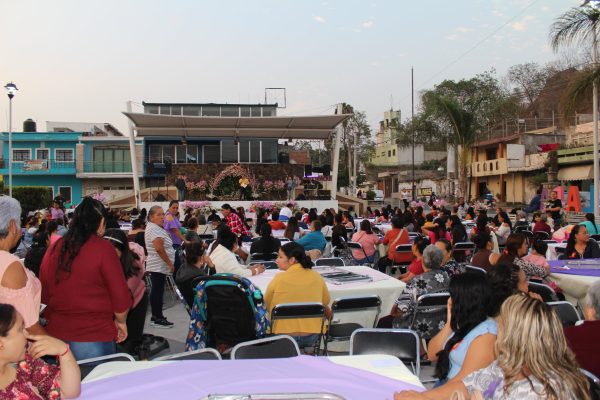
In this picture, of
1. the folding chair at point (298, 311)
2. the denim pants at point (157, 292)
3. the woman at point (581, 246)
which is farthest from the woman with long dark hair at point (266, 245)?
the woman at point (581, 246)

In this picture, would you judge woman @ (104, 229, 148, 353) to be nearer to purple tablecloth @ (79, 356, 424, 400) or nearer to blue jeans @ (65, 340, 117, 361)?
blue jeans @ (65, 340, 117, 361)

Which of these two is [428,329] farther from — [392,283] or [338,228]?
[338,228]

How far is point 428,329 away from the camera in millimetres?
3646

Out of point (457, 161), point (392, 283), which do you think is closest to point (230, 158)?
point (457, 161)

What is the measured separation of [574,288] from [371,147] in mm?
42834

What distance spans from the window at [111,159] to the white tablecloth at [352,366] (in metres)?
31.5

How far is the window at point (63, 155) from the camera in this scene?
3216 cm

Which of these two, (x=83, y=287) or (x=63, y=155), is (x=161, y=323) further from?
(x=63, y=155)

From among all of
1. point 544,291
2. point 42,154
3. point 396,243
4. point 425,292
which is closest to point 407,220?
point 396,243

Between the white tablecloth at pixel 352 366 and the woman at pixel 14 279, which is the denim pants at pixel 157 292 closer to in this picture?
the woman at pixel 14 279

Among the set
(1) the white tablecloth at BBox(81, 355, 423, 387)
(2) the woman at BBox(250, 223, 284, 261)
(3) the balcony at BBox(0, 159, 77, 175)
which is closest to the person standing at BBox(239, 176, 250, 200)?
(2) the woman at BBox(250, 223, 284, 261)

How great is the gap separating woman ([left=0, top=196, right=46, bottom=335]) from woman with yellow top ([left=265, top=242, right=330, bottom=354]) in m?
1.75

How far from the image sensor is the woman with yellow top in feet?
11.3

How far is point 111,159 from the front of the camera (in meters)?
31.9
